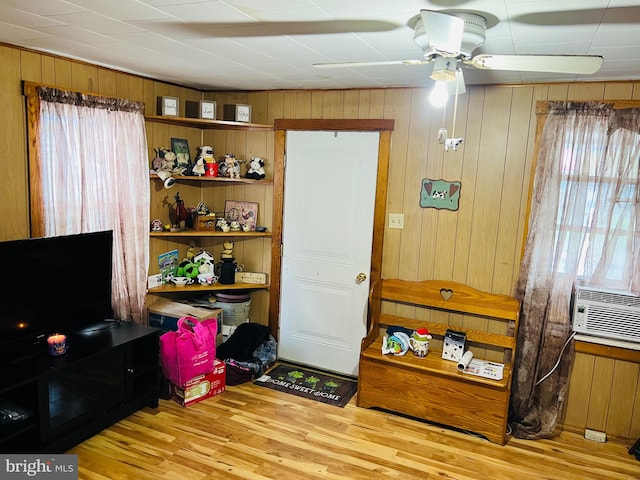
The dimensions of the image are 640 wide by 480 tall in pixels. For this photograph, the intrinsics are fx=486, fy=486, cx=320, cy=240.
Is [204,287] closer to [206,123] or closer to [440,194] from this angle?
[206,123]

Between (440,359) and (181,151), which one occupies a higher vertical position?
(181,151)

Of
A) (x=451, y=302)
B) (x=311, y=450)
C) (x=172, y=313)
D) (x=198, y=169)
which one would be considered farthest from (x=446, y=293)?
(x=198, y=169)

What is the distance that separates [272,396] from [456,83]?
2.53 m

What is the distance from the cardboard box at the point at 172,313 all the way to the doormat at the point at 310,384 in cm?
66

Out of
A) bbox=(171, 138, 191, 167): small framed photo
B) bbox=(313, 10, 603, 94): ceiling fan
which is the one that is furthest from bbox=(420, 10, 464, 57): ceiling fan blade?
bbox=(171, 138, 191, 167): small framed photo

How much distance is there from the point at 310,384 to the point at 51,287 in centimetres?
198

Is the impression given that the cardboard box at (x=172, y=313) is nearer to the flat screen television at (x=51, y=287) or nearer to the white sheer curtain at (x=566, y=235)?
the flat screen television at (x=51, y=287)

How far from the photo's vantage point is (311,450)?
9.70 feet

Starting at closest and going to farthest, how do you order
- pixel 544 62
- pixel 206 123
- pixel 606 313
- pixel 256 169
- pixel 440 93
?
pixel 544 62 → pixel 440 93 → pixel 606 313 → pixel 206 123 → pixel 256 169

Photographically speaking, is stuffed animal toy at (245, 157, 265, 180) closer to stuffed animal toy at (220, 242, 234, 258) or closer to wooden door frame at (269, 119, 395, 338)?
wooden door frame at (269, 119, 395, 338)

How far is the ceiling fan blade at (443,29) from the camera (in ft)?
4.86

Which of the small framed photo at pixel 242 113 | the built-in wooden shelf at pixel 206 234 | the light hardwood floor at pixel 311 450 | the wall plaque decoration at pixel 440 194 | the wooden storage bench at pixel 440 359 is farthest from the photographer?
the small framed photo at pixel 242 113

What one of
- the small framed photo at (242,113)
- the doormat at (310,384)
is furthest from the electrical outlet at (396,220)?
the small framed photo at (242,113)

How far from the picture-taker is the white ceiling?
5.99 feet
